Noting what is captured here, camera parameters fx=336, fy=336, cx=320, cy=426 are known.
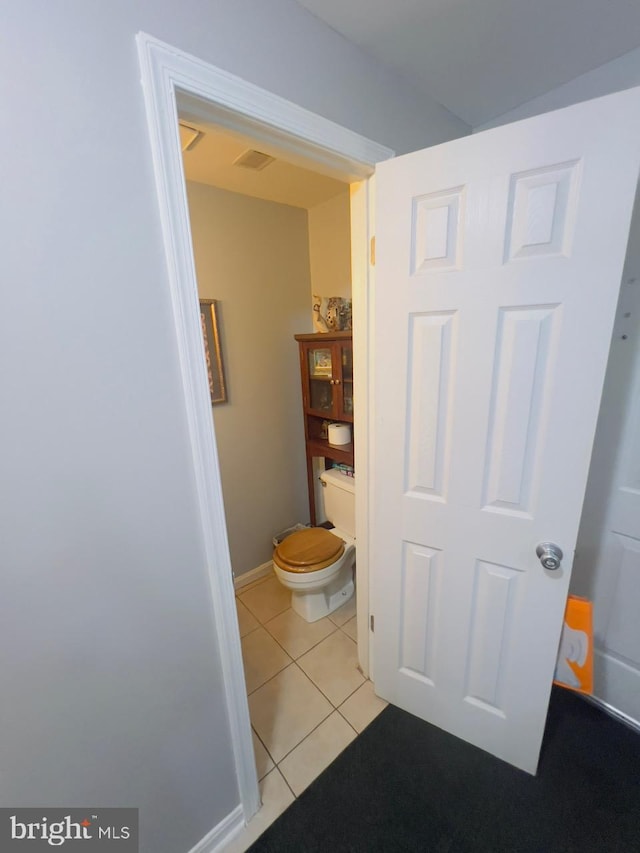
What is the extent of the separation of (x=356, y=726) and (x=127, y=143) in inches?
76.6

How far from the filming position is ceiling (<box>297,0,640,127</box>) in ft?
2.73

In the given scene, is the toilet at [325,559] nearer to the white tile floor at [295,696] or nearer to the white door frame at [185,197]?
the white tile floor at [295,696]

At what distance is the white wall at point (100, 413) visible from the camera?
0.57m

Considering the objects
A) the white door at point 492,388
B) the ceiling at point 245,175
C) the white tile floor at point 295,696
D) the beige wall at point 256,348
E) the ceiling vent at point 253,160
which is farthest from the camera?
the beige wall at point 256,348

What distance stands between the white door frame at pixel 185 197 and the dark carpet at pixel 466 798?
26 cm

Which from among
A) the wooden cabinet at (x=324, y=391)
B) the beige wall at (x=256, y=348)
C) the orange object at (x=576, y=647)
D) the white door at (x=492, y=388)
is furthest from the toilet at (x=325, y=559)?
the orange object at (x=576, y=647)

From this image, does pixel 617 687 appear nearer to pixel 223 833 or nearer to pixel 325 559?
pixel 325 559

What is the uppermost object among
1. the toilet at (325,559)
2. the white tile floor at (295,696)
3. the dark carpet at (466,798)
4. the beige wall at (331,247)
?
the beige wall at (331,247)

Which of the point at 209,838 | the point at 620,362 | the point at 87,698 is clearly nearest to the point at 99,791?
the point at 87,698

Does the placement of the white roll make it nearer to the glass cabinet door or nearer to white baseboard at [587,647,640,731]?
the glass cabinet door

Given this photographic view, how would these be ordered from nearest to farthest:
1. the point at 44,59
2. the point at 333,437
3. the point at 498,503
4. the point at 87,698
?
1. the point at 44,59
2. the point at 87,698
3. the point at 498,503
4. the point at 333,437

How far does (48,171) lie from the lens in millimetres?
573

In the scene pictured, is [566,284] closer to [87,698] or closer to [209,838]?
[87,698]

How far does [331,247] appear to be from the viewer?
206 cm
